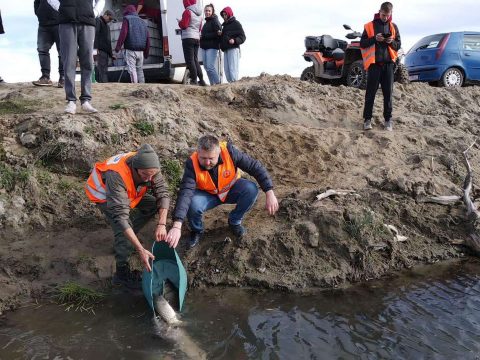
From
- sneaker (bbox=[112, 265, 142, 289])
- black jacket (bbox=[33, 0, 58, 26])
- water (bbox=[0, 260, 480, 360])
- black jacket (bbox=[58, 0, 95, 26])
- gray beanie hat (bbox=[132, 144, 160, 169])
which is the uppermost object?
black jacket (bbox=[33, 0, 58, 26])

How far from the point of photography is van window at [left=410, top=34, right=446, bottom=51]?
34.8 feet

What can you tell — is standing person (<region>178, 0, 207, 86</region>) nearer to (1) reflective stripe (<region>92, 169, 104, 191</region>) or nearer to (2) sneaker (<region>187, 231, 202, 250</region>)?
(2) sneaker (<region>187, 231, 202, 250</region>)

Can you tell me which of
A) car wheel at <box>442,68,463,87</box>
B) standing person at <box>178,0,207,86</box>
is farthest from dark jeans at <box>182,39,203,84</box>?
car wheel at <box>442,68,463,87</box>

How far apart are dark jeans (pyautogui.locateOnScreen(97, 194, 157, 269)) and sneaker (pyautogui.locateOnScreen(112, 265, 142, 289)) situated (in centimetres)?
5

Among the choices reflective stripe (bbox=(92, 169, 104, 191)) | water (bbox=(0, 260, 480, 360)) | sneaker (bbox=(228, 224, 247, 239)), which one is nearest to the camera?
water (bbox=(0, 260, 480, 360))

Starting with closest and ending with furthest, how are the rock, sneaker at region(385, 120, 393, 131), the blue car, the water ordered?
the water → the rock → sneaker at region(385, 120, 393, 131) → the blue car

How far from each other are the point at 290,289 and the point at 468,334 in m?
1.54

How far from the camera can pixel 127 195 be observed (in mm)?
4293

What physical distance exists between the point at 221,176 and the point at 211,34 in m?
4.64

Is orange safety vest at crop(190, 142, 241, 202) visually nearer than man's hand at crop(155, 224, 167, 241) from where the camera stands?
No

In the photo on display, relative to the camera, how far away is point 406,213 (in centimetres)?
573

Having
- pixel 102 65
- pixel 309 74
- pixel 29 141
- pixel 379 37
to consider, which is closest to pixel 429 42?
pixel 309 74

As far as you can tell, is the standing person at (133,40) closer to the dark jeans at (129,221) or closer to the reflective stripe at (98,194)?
the dark jeans at (129,221)

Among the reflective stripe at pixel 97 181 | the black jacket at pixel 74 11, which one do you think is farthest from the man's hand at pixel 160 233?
the black jacket at pixel 74 11
